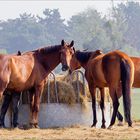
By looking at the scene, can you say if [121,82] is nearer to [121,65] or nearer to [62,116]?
[121,65]

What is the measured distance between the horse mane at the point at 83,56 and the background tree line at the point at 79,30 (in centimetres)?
5613

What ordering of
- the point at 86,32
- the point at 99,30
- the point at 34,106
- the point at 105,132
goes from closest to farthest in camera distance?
the point at 105,132 < the point at 34,106 < the point at 99,30 < the point at 86,32

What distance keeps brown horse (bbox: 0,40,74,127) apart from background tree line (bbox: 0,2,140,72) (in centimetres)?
5679

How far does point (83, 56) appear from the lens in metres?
14.3

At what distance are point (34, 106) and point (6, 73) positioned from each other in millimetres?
1427

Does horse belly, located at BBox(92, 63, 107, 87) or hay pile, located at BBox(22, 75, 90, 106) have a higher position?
horse belly, located at BBox(92, 63, 107, 87)

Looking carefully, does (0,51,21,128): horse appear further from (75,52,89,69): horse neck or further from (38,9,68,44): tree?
(38,9,68,44): tree

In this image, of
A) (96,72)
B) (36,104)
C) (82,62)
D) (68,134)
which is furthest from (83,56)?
(68,134)

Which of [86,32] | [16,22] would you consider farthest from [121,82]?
[16,22]

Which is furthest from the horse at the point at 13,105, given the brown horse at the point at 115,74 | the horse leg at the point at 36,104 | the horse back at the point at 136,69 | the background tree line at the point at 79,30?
the background tree line at the point at 79,30

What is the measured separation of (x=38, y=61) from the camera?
1363 centimetres

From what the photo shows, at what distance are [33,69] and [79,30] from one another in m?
80.6

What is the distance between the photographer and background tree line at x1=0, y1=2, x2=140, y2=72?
258 ft

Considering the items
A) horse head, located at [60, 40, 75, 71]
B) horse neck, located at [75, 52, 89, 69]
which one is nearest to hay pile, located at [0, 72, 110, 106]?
horse neck, located at [75, 52, 89, 69]
